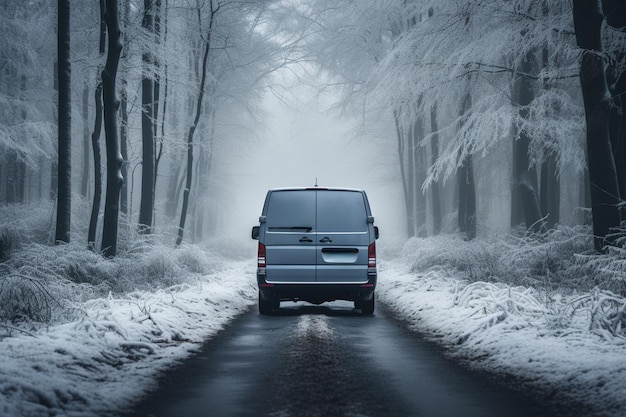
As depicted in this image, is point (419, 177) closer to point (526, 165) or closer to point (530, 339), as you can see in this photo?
point (526, 165)

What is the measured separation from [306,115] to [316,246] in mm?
18219

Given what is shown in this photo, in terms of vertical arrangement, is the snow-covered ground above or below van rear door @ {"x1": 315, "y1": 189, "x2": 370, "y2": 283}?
below

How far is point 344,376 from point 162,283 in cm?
800

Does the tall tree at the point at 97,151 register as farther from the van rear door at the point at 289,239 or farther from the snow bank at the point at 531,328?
the snow bank at the point at 531,328

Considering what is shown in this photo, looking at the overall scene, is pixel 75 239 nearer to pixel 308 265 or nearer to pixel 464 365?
pixel 308 265

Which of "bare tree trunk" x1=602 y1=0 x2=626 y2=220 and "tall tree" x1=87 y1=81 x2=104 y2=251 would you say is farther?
"tall tree" x1=87 y1=81 x2=104 y2=251

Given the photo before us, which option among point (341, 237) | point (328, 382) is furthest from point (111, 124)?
point (328, 382)

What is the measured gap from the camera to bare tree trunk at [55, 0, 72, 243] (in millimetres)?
13078

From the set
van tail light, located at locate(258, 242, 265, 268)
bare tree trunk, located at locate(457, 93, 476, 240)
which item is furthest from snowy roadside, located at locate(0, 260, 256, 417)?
bare tree trunk, located at locate(457, 93, 476, 240)

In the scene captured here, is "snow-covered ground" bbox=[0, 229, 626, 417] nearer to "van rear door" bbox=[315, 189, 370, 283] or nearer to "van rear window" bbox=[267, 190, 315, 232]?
"van rear door" bbox=[315, 189, 370, 283]

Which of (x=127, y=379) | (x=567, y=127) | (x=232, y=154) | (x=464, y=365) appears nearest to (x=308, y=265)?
(x=464, y=365)

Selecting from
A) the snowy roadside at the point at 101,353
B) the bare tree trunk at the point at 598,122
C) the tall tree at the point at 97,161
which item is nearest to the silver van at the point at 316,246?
the snowy roadside at the point at 101,353

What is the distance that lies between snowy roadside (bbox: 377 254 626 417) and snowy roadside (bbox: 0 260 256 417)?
3.45 metres

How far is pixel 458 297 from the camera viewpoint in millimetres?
10398
